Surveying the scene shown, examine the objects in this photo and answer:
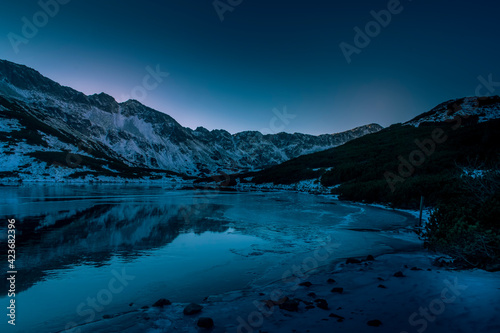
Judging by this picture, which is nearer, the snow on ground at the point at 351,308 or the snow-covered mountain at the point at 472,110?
the snow on ground at the point at 351,308

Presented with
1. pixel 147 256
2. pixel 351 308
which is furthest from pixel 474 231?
pixel 147 256

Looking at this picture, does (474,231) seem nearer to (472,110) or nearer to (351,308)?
(351,308)

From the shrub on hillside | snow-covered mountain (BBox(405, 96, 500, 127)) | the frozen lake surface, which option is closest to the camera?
the frozen lake surface

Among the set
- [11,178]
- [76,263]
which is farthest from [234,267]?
[11,178]

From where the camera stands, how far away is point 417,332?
5.50 meters

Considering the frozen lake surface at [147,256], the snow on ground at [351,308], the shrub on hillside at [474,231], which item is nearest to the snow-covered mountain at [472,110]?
the shrub on hillside at [474,231]

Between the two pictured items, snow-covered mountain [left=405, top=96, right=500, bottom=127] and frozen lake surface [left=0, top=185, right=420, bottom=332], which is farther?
snow-covered mountain [left=405, top=96, right=500, bottom=127]

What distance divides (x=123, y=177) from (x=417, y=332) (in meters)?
170

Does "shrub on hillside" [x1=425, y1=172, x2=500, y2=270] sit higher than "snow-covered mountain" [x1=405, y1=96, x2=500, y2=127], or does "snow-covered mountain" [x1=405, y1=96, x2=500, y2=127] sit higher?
"snow-covered mountain" [x1=405, y1=96, x2=500, y2=127]

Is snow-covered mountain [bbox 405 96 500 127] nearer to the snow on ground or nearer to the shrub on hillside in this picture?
the shrub on hillside

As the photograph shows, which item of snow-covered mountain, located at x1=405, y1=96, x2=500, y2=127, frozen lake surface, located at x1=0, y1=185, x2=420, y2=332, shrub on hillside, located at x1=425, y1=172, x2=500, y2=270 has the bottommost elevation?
frozen lake surface, located at x1=0, y1=185, x2=420, y2=332

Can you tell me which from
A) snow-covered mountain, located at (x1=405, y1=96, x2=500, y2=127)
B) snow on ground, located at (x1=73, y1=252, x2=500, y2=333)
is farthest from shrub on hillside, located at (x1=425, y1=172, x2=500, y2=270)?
snow-covered mountain, located at (x1=405, y1=96, x2=500, y2=127)

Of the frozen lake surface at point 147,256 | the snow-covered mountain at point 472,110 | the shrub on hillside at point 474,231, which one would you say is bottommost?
the frozen lake surface at point 147,256

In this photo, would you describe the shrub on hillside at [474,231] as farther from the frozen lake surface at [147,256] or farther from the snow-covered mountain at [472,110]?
the snow-covered mountain at [472,110]
